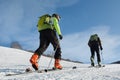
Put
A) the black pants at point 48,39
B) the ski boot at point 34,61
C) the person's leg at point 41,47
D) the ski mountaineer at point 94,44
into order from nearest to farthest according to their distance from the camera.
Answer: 1. the ski boot at point 34,61
2. the person's leg at point 41,47
3. the black pants at point 48,39
4. the ski mountaineer at point 94,44

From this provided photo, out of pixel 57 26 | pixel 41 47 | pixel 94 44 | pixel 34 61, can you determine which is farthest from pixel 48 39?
pixel 94 44

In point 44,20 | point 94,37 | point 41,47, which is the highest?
point 94,37

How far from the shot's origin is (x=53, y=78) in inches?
382

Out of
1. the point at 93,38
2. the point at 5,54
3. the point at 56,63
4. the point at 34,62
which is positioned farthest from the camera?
the point at 5,54

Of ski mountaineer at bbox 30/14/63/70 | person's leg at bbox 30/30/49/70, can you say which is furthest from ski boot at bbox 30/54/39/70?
ski mountaineer at bbox 30/14/63/70

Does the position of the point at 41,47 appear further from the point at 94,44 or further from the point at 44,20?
the point at 94,44

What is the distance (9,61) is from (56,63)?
12026 mm

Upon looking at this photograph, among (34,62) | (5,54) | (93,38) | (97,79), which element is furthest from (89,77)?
(5,54)

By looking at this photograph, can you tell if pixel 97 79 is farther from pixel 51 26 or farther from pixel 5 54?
pixel 5 54

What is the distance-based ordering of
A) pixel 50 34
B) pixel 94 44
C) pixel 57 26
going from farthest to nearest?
pixel 94 44
pixel 50 34
pixel 57 26

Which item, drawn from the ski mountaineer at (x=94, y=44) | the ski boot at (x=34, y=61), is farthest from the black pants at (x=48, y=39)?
the ski mountaineer at (x=94, y=44)

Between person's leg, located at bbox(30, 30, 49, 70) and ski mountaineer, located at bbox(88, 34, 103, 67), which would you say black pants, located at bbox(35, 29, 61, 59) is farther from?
ski mountaineer, located at bbox(88, 34, 103, 67)

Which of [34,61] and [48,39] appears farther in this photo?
[48,39]

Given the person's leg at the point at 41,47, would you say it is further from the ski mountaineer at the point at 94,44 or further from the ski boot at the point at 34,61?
the ski mountaineer at the point at 94,44
